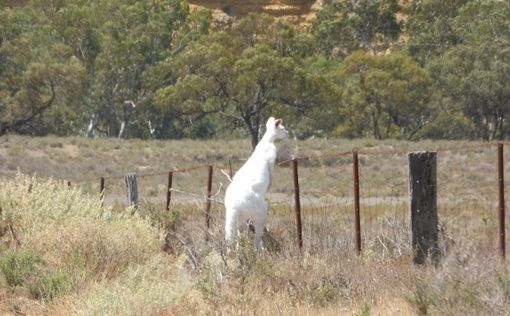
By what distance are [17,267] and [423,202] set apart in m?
4.30

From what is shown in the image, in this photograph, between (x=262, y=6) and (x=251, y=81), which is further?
(x=262, y=6)

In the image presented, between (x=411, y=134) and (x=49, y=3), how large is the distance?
23.4 m

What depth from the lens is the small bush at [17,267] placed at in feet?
40.1

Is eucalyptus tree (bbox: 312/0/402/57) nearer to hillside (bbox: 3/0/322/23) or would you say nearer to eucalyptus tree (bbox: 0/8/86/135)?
hillside (bbox: 3/0/322/23)

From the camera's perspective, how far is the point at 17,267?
12352 mm

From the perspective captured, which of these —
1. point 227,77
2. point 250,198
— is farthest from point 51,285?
point 227,77

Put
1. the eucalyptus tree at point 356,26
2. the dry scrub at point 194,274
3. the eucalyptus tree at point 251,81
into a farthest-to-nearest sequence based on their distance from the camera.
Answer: the eucalyptus tree at point 356,26
the eucalyptus tree at point 251,81
the dry scrub at point 194,274

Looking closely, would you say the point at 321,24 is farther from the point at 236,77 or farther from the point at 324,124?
the point at 236,77

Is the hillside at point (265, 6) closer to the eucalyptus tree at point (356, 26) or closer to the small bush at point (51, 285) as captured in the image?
the eucalyptus tree at point (356, 26)

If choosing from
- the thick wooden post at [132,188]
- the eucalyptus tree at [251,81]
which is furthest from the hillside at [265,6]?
the thick wooden post at [132,188]

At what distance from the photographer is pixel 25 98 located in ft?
200

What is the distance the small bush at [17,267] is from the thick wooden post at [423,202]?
4.02 m

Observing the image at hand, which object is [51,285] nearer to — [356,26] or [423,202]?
[423,202]

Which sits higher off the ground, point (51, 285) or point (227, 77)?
point (227, 77)
